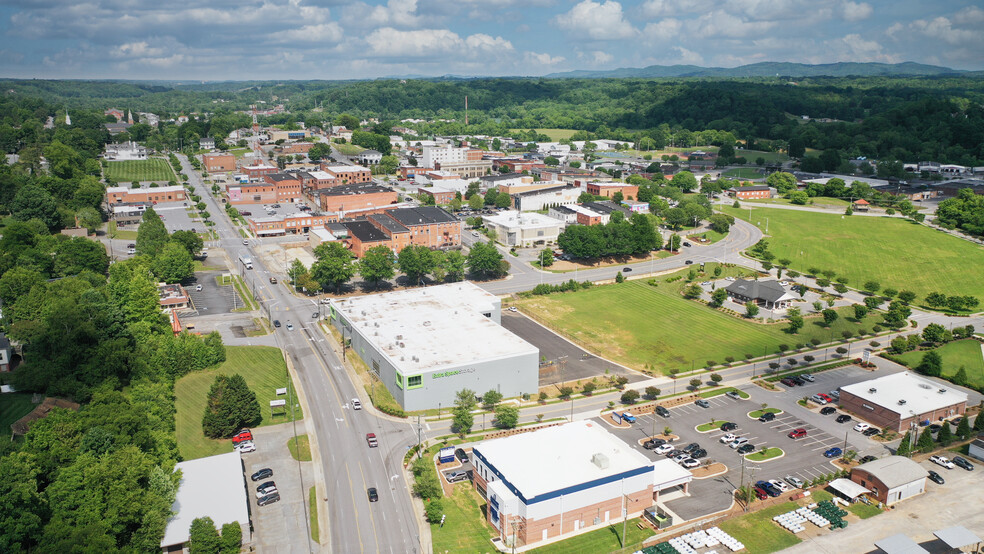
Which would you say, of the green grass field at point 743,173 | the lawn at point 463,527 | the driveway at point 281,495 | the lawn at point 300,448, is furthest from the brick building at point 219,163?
the lawn at point 463,527

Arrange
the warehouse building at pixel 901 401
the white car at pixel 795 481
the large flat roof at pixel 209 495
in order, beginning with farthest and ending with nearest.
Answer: the warehouse building at pixel 901 401 < the white car at pixel 795 481 < the large flat roof at pixel 209 495

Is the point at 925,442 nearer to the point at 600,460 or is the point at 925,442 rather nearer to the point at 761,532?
the point at 761,532

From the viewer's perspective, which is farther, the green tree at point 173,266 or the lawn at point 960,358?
the green tree at point 173,266

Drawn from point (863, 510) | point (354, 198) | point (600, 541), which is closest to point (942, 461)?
point (863, 510)

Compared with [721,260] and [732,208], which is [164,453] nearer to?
[721,260]

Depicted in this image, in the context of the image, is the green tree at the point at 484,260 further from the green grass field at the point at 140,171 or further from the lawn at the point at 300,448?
the green grass field at the point at 140,171

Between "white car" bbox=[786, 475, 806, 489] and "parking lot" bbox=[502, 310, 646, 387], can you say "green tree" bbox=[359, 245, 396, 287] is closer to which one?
"parking lot" bbox=[502, 310, 646, 387]
